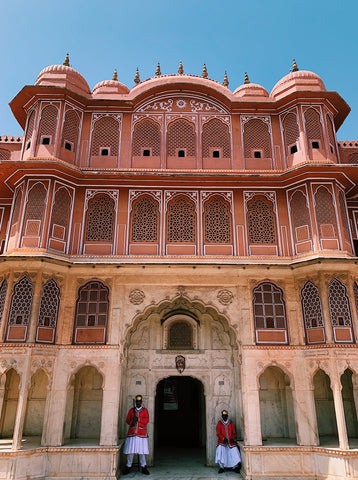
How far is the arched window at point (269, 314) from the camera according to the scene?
1088 cm

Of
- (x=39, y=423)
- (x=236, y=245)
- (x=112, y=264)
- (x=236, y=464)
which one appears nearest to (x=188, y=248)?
(x=236, y=245)

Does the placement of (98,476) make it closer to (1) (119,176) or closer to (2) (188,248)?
(2) (188,248)

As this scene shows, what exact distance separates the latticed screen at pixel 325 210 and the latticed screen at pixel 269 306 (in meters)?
2.33

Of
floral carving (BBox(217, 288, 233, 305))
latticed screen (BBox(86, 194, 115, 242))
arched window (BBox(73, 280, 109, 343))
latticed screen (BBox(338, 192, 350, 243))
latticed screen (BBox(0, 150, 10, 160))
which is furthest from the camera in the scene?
latticed screen (BBox(0, 150, 10, 160))

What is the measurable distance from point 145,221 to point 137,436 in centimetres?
626

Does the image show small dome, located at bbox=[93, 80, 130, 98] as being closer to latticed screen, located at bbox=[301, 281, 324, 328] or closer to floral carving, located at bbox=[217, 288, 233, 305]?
floral carving, located at bbox=[217, 288, 233, 305]

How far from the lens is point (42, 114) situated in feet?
41.4

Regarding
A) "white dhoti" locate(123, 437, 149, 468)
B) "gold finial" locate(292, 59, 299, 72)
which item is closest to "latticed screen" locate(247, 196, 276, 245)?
"gold finial" locate(292, 59, 299, 72)

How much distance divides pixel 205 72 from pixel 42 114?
661 centimetres

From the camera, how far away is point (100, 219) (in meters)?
12.1

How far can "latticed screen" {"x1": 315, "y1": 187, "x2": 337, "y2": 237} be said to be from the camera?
11320 millimetres

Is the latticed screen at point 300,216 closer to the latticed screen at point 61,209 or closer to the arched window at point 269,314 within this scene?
the arched window at point 269,314

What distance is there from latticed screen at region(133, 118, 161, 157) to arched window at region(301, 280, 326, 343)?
21.7 ft

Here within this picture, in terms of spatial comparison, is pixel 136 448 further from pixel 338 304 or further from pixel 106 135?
pixel 106 135
